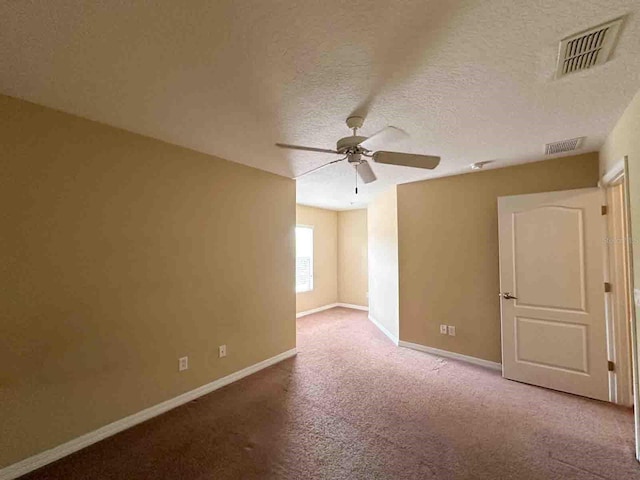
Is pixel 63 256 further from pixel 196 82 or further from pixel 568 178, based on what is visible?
pixel 568 178

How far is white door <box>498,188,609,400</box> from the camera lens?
2.77 metres

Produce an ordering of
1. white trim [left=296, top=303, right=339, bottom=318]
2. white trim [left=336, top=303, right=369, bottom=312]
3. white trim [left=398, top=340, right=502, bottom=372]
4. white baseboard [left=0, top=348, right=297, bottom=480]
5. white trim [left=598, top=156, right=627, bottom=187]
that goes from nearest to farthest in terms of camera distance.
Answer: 1. white baseboard [left=0, top=348, right=297, bottom=480]
2. white trim [left=598, top=156, right=627, bottom=187]
3. white trim [left=398, top=340, right=502, bottom=372]
4. white trim [left=296, top=303, right=339, bottom=318]
5. white trim [left=336, top=303, right=369, bottom=312]

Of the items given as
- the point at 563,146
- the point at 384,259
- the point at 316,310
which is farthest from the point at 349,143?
the point at 316,310

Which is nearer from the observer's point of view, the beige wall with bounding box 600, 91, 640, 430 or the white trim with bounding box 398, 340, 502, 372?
the beige wall with bounding box 600, 91, 640, 430

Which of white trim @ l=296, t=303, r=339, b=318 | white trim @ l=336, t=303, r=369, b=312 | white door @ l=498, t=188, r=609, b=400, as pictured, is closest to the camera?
white door @ l=498, t=188, r=609, b=400

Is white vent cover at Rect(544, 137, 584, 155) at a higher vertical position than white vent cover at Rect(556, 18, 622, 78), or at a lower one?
lower

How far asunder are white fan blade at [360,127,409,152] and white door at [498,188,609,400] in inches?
64.4

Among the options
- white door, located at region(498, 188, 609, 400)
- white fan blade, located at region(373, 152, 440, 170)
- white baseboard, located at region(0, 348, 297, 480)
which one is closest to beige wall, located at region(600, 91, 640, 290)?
white door, located at region(498, 188, 609, 400)

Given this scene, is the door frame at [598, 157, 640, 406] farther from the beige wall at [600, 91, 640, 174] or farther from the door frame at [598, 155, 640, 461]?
the door frame at [598, 155, 640, 461]

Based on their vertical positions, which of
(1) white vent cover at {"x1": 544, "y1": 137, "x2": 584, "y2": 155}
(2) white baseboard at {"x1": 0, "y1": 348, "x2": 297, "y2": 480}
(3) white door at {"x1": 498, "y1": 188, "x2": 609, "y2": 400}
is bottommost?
(2) white baseboard at {"x1": 0, "y1": 348, "x2": 297, "y2": 480}

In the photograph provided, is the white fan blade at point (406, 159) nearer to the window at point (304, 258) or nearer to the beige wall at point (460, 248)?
the beige wall at point (460, 248)

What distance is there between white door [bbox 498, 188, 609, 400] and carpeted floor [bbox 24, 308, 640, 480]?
0.83ft

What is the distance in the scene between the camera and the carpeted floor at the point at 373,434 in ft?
6.10

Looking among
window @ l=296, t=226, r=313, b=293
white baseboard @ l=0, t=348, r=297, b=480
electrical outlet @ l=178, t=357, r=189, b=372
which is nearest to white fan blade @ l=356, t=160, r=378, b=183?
electrical outlet @ l=178, t=357, r=189, b=372
